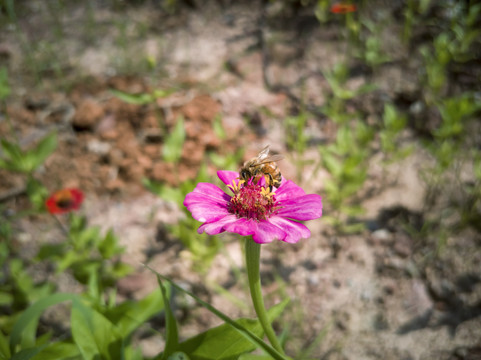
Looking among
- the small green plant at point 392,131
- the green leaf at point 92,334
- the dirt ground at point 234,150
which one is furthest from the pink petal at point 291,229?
the small green plant at point 392,131

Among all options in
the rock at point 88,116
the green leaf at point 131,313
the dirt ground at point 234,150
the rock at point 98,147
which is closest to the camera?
the green leaf at point 131,313

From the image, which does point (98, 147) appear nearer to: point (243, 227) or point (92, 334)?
point (92, 334)

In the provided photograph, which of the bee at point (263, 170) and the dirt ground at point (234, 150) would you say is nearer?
the bee at point (263, 170)

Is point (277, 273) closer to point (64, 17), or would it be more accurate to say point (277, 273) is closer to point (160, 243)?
point (160, 243)

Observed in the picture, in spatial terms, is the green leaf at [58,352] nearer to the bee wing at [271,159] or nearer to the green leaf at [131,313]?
the green leaf at [131,313]

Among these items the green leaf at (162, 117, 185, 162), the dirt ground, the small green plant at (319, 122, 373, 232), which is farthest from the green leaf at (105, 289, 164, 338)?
the small green plant at (319, 122, 373, 232)

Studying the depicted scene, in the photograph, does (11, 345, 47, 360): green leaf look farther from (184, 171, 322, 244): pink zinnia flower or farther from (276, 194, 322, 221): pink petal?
(276, 194, 322, 221): pink petal
